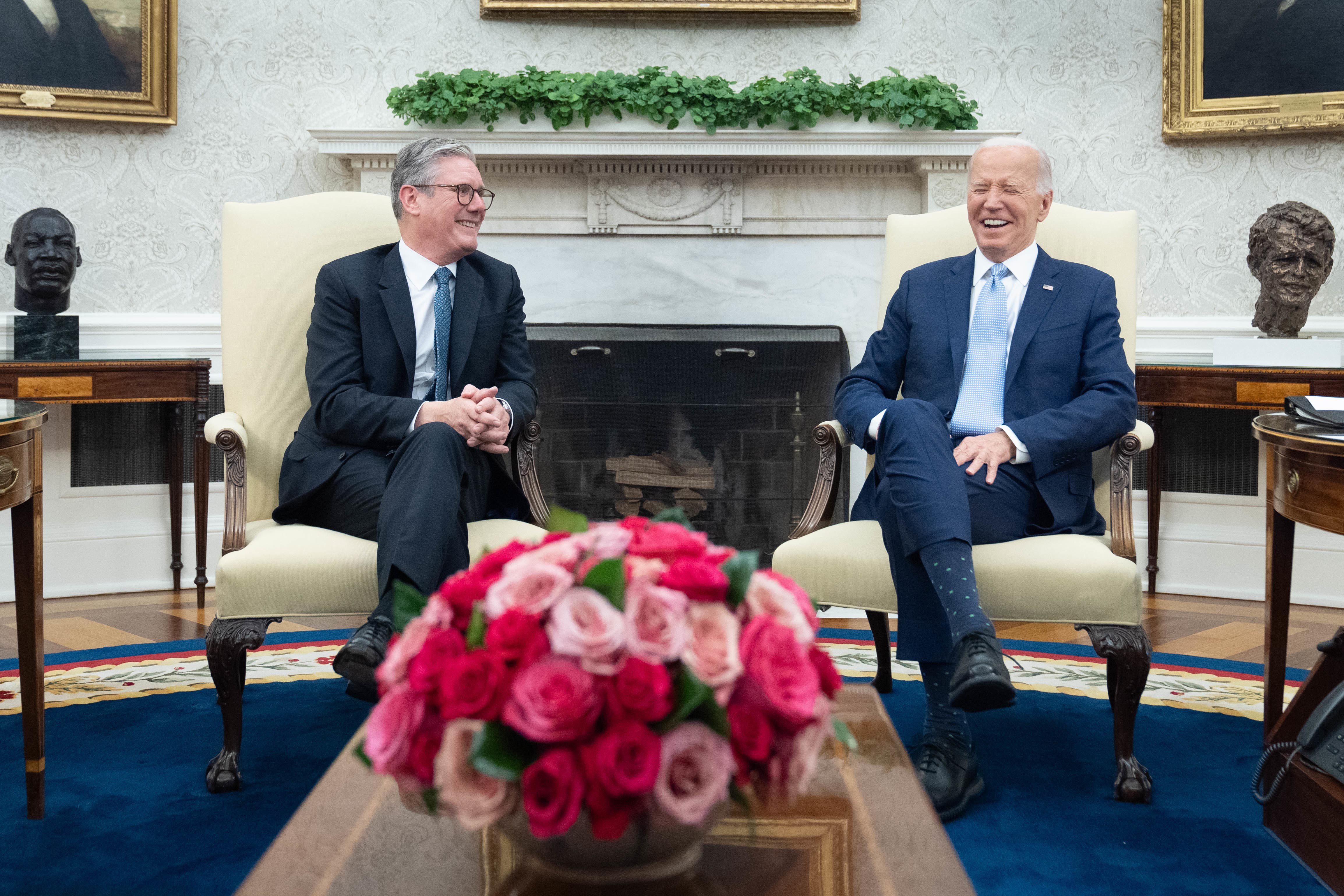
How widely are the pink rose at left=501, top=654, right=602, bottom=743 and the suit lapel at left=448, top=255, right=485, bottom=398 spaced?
5.63ft

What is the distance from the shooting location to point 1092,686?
2.72m

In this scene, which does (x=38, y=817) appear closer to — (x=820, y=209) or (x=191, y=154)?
(x=191, y=154)

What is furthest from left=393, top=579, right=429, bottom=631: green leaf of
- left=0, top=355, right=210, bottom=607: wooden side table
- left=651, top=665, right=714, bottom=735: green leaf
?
left=0, top=355, right=210, bottom=607: wooden side table

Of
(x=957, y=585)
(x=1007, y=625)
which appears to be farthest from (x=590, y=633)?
(x=1007, y=625)

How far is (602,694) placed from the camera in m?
0.81

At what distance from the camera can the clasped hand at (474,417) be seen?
2.23 m

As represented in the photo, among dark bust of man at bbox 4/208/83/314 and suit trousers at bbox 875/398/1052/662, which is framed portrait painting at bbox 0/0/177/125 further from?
suit trousers at bbox 875/398/1052/662

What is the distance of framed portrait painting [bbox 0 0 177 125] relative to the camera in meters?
3.71

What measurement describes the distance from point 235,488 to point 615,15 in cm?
258

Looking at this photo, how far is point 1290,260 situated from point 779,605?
10.5 feet

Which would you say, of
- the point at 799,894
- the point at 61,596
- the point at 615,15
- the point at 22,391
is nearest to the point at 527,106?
the point at 615,15

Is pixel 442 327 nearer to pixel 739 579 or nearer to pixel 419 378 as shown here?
pixel 419 378

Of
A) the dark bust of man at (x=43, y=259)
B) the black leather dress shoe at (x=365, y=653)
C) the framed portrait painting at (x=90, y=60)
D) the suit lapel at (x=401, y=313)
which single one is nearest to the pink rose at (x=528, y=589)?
the black leather dress shoe at (x=365, y=653)

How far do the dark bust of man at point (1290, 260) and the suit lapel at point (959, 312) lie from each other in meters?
1.56
